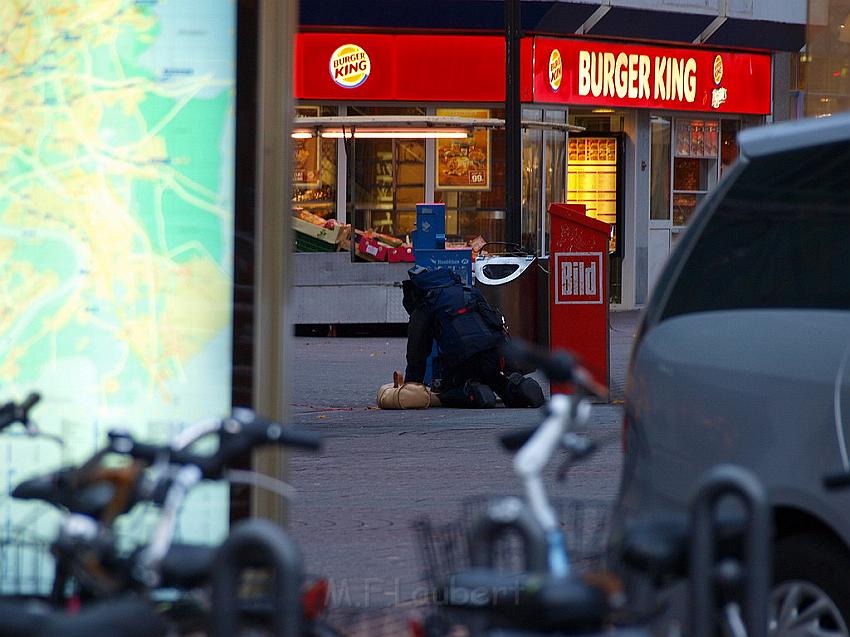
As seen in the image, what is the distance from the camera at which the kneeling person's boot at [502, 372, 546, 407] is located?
12.4 m

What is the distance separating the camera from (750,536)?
312cm

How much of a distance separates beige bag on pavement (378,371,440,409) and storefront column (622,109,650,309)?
42.5 ft

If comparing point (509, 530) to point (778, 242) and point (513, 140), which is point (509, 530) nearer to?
point (778, 242)

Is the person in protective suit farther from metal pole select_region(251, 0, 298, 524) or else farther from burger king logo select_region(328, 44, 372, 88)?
burger king logo select_region(328, 44, 372, 88)

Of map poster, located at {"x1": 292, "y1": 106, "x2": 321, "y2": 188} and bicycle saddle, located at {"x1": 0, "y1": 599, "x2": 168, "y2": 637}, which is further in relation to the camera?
map poster, located at {"x1": 292, "y1": 106, "x2": 321, "y2": 188}

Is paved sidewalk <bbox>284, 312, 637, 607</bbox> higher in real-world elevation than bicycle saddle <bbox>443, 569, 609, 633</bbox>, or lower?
lower

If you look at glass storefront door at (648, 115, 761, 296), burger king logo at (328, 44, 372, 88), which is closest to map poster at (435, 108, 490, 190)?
burger king logo at (328, 44, 372, 88)

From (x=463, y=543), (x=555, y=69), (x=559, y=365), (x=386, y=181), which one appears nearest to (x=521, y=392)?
(x=463, y=543)

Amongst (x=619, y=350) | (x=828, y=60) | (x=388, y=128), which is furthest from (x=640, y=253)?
(x=828, y=60)

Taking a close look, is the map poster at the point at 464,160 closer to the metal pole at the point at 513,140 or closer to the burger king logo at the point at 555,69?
the burger king logo at the point at 555,69

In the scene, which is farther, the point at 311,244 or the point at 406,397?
the point at 311,244

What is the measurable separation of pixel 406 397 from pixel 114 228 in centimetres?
757

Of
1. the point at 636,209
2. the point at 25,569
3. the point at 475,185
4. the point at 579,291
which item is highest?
the point at 475,185

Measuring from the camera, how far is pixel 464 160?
75.3ft
